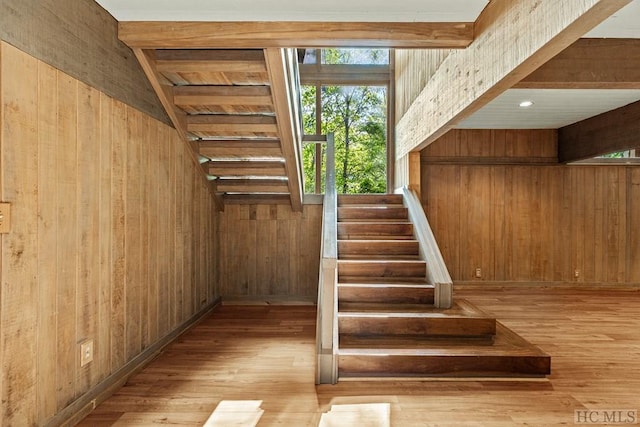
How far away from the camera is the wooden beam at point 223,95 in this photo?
9.34 feet

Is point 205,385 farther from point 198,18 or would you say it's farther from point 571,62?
point 571,62

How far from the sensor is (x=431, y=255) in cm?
341

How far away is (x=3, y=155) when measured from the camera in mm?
1503

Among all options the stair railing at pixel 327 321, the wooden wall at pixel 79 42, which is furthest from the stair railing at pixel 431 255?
the wooden wall at pixel 79 42

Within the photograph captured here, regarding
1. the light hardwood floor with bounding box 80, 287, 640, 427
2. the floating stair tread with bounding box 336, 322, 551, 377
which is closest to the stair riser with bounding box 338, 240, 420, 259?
the light hardwood floor with bounding box 80, 287, 640, 427

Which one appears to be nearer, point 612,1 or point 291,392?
point 612,1

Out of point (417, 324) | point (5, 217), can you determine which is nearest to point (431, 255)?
point (417, 324)

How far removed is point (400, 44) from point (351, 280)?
2.04 metres

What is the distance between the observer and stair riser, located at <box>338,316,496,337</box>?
8.91 ft

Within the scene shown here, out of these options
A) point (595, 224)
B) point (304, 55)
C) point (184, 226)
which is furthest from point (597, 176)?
point (184, 226)

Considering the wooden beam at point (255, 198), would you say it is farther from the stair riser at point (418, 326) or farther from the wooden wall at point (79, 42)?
the stair riser at point (418, 326)

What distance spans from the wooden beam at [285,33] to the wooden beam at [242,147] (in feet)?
3.99

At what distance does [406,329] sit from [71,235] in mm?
2309

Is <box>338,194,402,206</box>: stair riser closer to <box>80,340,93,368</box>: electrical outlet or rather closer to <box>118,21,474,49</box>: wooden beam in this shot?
<box>118,21,474,49</box>: wooden beam
